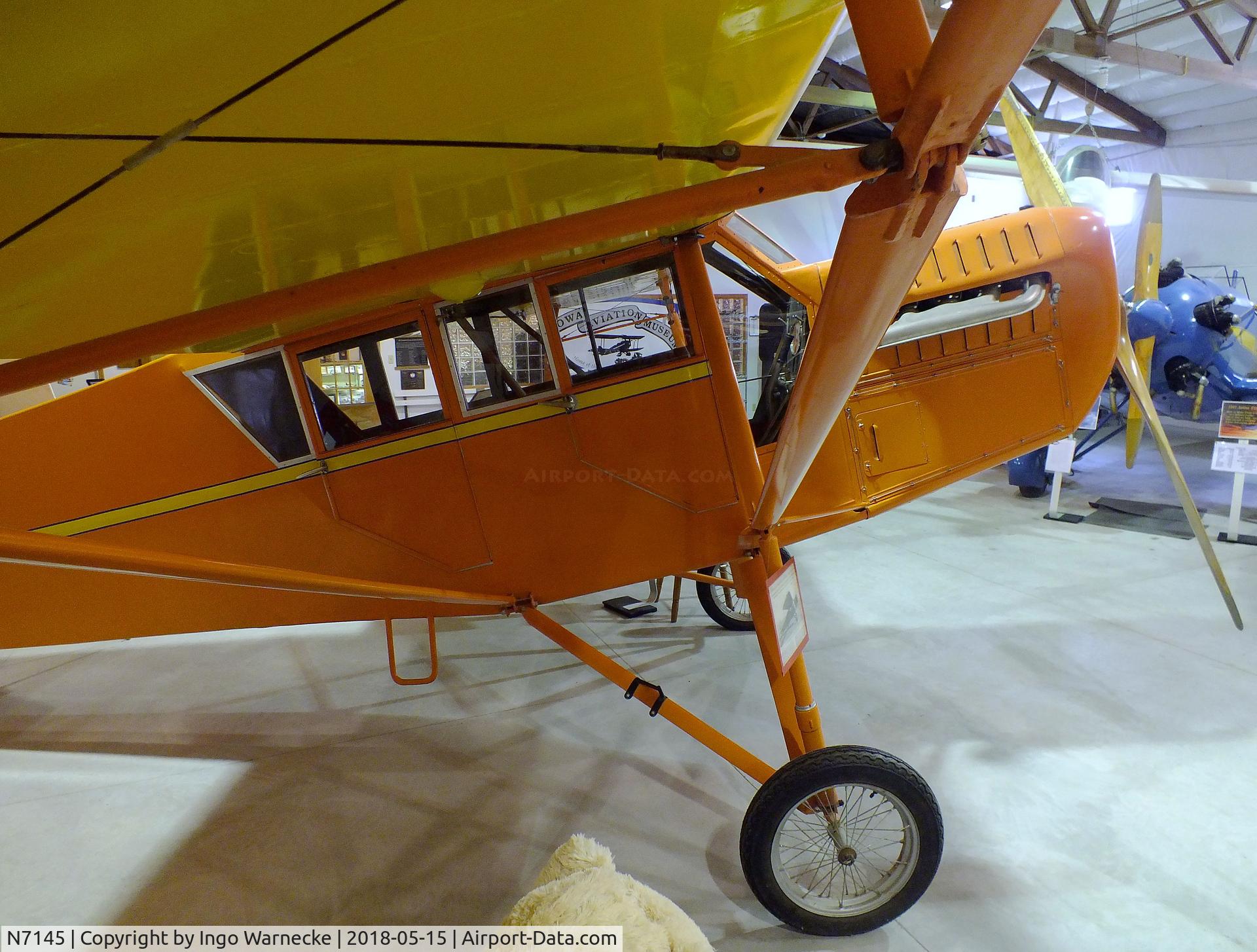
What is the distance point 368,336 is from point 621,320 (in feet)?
3.17

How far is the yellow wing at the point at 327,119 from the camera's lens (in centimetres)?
96

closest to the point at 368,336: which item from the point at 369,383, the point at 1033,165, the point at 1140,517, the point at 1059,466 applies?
the point at 369,383

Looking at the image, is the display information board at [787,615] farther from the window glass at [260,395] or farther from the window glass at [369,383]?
the window glass at [260,395]

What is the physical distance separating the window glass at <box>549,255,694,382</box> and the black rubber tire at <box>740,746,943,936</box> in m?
1.50

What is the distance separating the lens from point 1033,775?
282cm

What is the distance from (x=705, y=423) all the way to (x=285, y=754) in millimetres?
2641

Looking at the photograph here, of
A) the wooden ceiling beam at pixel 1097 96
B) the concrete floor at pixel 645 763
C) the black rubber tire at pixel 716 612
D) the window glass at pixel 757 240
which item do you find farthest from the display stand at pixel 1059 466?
the wooden ceiling beam at pixel 1097 96

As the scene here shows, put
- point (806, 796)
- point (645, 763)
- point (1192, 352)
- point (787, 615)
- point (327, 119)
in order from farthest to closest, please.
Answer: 1. point (1192, 352)
2. point (645, 763)
3. point (787, 615)
4. point (806, 796)
5. point (327, 119)

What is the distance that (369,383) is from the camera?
8.65 ft

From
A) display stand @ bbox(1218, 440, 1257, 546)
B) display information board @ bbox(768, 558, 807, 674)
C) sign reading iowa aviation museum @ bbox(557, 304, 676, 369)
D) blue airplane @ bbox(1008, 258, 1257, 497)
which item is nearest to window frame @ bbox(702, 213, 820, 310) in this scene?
sign reading iowa aviation museum @ bbox(557, 304, 676, 369)

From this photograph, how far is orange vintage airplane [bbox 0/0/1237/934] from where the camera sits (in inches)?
40.8

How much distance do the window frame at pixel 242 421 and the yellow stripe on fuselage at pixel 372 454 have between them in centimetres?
3

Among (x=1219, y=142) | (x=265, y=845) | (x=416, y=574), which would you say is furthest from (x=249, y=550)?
(x=1219, y=142)

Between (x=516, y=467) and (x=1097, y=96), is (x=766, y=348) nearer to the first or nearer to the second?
(x=516, y=467)
